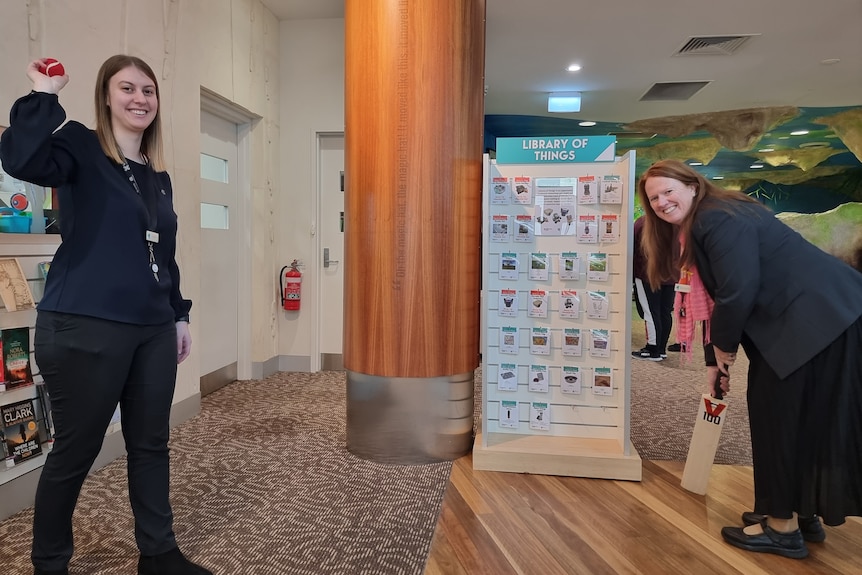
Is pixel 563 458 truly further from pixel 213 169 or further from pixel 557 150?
pixel 213 169

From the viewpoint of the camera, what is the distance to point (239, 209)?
13.9 ft

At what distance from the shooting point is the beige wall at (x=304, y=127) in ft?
14.7

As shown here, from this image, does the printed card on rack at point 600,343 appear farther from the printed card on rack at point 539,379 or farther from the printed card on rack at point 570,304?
the printed card on rack at point 539,379

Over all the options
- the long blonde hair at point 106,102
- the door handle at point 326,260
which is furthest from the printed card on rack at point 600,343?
the door handle at point 326,260

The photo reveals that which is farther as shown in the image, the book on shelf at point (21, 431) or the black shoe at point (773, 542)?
the book on shelf at point (21, 431)

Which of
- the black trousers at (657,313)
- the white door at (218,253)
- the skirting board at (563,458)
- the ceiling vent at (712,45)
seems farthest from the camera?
the black trousers at (657,313)

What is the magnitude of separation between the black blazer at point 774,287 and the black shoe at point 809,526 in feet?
1.97

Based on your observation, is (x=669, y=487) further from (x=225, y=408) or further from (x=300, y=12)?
(x=300, y=12)

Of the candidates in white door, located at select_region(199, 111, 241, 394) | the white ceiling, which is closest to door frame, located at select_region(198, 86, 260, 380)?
white door, located at select_region(199, 111, 241, 394)

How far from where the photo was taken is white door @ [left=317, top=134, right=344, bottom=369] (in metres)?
4.62

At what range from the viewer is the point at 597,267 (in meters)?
2.53

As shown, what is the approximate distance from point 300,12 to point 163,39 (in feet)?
5.55

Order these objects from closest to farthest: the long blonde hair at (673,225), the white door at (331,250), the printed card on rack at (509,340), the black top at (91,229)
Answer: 1. the black top at (91,229)
2. the long blonde hair at (673,225)
3. the printed card on rack at (509,340)
4. the white door at (331,250)

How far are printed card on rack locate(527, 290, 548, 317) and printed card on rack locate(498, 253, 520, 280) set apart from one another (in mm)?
126
